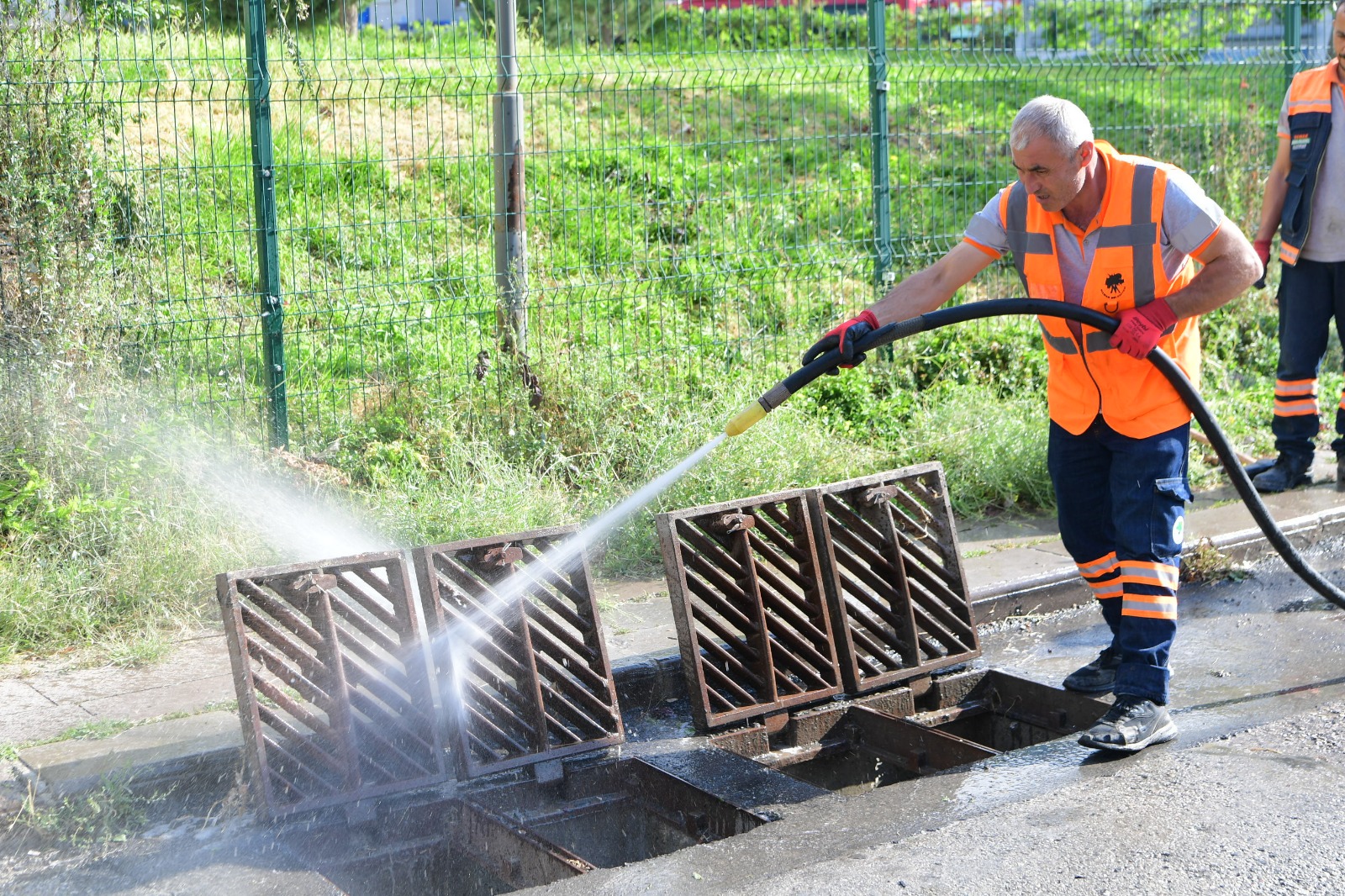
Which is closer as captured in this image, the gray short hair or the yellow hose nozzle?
the gray short hair

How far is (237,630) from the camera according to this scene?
12.1ft

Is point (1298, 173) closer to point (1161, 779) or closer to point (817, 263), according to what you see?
point (817, 263)

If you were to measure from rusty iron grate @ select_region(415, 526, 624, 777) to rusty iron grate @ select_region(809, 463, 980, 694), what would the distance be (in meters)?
0.93

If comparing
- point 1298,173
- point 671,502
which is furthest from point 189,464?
point 1298,173

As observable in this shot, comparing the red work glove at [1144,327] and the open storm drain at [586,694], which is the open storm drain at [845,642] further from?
the red work glove at [1144,327]

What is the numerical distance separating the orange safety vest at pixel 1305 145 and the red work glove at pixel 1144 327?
3346 mm

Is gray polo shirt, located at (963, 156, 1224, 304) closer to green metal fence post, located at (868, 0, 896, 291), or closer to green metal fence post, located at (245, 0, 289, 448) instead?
green metal fence post, located at (245, 0, 289, 448)

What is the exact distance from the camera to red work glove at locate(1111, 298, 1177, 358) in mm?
3838

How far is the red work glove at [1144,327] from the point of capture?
3838 mm

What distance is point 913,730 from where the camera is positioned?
14.0 ft

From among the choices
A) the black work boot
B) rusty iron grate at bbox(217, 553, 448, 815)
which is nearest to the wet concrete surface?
rusty iron grate at bbox(217, 553, 448, 815)

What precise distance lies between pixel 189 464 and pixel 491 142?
2424 millimetres

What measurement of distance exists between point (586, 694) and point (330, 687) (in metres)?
0.80

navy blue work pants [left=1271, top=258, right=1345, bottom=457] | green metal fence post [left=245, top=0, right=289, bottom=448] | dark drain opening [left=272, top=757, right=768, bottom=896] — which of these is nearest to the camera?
dark drain opening [left=272, top=757, right=768, bottom=896]
